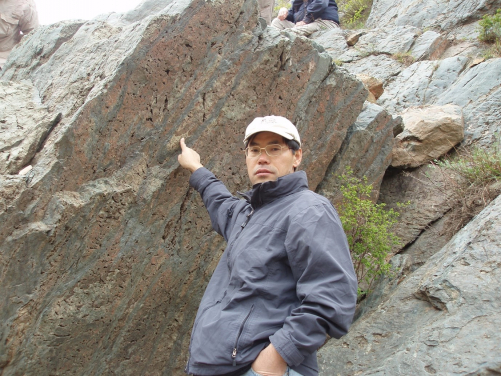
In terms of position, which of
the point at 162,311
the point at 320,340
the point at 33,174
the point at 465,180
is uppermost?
the point at 33,174

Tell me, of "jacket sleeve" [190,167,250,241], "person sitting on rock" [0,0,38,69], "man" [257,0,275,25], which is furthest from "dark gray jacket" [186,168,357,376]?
"man" [257,0,275,25]

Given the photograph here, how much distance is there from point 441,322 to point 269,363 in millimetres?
2277

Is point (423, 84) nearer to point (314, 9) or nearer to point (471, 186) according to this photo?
point (471, 186)

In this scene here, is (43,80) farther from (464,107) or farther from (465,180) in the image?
(464,107)

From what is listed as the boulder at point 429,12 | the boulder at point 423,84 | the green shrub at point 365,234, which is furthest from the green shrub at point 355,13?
the green shrub at point 365,234

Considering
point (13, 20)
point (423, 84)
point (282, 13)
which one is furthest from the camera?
→ point (282, 13)

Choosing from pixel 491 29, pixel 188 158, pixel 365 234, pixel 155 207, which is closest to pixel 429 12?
pixel 491 29

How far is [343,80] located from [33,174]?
377cm

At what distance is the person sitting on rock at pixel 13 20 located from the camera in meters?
8.48

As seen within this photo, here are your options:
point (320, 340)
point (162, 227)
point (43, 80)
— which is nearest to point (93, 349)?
point (162, 227)

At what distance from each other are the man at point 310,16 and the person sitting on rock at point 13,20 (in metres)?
6.22

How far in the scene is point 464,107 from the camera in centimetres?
812

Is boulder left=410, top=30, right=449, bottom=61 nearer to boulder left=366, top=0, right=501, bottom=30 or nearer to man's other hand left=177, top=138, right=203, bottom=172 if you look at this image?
boulder left=366, top=0, right=501, bottom=30

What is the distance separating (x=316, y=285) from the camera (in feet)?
7.83
